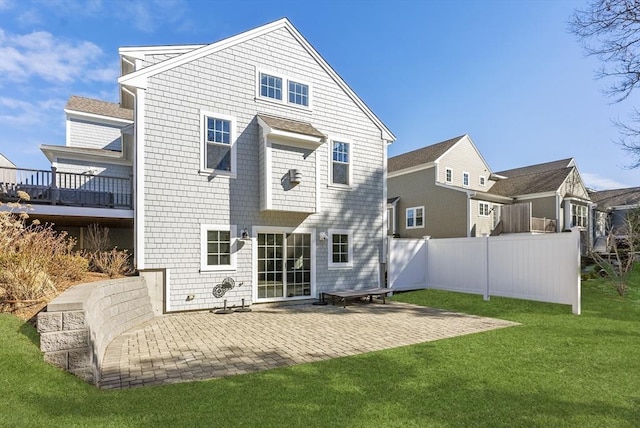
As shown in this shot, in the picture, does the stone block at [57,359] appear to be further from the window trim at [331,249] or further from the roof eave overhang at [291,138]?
the window trim at [331,249]

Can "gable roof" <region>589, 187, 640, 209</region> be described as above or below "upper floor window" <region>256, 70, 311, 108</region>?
below

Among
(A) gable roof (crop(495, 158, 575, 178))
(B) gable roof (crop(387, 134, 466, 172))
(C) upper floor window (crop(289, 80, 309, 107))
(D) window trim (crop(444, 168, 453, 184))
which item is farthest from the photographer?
(A) gable roof (crop(495, 158, 575, 178))

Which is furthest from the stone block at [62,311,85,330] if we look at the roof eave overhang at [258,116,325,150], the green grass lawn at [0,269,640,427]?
the roof eave overhang at [258,116,325,150]

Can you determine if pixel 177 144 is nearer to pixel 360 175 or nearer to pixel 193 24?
pixel 360 175

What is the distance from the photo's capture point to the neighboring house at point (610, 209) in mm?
25761

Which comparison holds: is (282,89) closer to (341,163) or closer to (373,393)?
(341,163)

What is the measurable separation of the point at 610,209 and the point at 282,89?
97.0 feet

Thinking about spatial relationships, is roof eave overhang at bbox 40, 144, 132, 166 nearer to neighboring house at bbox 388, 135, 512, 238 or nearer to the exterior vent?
the exterior vent

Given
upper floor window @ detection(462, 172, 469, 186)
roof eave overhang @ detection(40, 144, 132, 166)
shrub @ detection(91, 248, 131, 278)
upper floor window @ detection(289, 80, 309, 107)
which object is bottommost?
shrub @ detection(91, 248, 131, 278)

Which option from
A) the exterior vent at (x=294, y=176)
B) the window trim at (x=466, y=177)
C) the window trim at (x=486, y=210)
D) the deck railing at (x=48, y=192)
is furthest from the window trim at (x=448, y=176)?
the deck railing at (x=48, y=192)

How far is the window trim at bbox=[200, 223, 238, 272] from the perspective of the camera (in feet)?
30.9

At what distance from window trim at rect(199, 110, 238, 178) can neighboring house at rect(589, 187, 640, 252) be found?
28.3 m

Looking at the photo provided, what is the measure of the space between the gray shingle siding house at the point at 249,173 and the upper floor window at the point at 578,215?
18.3 meters

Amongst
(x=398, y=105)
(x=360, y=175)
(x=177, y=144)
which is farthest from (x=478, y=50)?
(x=177, y=144)
